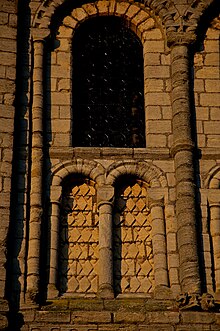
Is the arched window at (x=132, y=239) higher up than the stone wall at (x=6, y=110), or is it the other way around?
the stone wall at (x=6, y=110)

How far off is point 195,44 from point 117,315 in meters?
4.58

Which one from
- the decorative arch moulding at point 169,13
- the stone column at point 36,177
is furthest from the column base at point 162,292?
the decorative arch moulding at point 169,13

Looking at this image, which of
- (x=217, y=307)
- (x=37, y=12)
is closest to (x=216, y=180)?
(x=217, y=307)

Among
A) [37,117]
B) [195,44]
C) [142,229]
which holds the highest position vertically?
[195,44]

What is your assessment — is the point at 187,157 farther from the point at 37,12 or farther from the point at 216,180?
the point at 37,12

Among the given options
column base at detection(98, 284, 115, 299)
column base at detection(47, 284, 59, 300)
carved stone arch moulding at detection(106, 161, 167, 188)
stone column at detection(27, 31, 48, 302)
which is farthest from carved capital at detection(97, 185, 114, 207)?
column base at detection(47, 284, 59, 300)

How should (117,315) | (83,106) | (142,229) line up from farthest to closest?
1. (83,106)
2. (142,229)
3. (117,315)

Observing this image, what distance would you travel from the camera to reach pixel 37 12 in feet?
61.1

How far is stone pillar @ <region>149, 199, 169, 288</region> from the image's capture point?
54.0 ft

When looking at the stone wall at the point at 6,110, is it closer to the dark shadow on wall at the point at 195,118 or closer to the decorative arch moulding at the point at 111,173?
the decorative arch moulding at the point at 111,173

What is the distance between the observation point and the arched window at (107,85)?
17906 mm

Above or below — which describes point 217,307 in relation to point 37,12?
Result: below

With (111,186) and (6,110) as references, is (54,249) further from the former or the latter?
(6,110)

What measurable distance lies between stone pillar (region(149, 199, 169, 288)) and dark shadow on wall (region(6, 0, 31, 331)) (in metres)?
1.68
